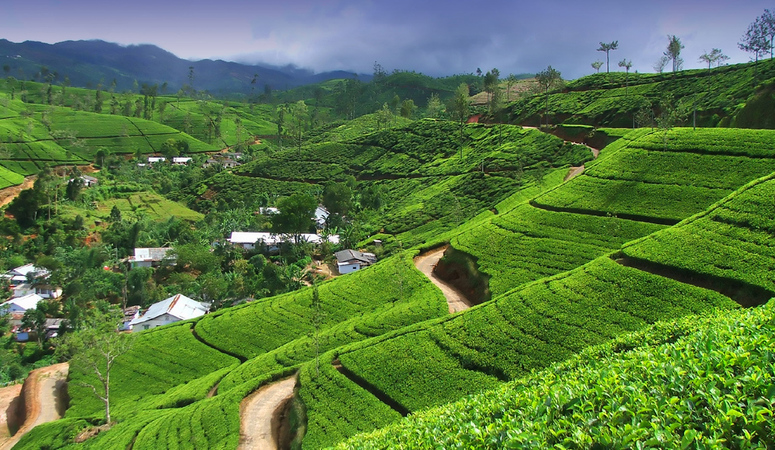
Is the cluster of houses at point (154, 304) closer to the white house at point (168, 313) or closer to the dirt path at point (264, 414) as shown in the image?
the white house at point (168, 313)

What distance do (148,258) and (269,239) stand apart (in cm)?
Answer: 1617

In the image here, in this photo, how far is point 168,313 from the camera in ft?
155

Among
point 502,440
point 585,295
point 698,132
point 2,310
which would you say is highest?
point 698,132

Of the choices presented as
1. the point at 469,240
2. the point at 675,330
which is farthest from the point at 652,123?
the point at 675,330

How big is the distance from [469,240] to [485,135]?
55.4 meters

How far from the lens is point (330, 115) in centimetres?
18500

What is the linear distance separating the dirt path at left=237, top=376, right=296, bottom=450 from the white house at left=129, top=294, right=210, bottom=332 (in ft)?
88.5

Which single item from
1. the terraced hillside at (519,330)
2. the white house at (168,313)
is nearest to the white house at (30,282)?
the white house at (168,313)

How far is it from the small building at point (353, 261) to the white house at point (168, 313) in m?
15.7

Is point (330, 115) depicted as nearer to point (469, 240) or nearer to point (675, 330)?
point (469, 240)

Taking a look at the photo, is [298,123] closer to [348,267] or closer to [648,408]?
[348,267]

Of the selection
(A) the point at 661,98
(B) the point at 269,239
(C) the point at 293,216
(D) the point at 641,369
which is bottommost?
(B) the point at 269,239

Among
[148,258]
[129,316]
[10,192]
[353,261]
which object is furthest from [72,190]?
[353,261]

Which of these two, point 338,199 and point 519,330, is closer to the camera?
point 519,330
